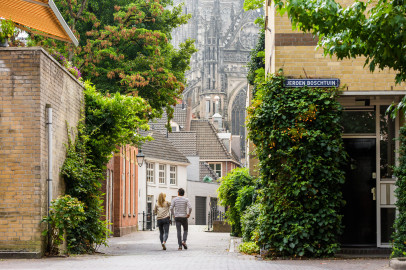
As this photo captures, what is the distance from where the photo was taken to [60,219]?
13.5 m

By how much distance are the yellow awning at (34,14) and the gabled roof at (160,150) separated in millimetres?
33723

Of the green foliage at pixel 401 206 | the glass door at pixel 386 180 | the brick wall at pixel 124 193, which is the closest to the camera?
the green foliage at pixel 401 206

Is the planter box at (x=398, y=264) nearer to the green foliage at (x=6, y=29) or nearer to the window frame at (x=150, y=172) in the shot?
the green foliage at (x=6, y=29)

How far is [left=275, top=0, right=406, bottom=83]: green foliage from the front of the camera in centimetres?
873

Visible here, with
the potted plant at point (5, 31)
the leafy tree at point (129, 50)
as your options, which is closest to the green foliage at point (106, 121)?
the potted plant at point (5, 31)

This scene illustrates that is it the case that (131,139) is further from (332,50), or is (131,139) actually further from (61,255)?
(332,50)

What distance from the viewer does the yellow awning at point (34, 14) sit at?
1454 cm

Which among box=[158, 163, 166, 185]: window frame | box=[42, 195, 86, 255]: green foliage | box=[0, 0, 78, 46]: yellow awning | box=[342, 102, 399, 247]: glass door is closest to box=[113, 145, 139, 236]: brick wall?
box=[0, 0, 78, 46]: yellow awning

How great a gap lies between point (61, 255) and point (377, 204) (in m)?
6.03

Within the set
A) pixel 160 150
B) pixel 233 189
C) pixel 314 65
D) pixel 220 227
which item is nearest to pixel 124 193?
pixel 220 227

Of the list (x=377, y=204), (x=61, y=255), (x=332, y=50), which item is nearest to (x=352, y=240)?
(x=377, y=204)

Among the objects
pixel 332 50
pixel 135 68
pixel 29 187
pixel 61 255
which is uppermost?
pixel 135 68

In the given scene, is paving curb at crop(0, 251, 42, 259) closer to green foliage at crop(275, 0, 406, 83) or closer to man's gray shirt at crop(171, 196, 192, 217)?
green foliage at crop(275, 0, 406, 83)

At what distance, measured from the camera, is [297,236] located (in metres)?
13.8
